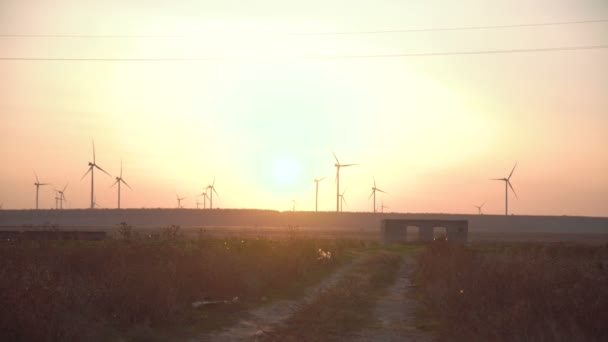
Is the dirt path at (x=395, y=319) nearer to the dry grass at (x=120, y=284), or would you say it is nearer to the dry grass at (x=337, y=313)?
the dry grass at (x=337, y=313)

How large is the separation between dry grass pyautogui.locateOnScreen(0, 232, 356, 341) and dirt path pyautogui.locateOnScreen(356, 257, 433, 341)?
3.78 meters

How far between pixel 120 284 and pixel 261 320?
3.58 m

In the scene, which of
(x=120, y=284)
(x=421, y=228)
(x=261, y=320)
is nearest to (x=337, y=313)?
(x=261, y=320)

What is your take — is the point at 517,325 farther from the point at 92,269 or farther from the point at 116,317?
the point at 92,269

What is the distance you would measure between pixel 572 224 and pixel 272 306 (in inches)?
7672

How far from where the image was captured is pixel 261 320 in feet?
58.2

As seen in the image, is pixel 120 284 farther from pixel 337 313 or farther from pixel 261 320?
pixel 337 313

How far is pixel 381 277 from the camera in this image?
31.4 metres

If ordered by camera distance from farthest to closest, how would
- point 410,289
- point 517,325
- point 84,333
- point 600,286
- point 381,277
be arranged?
point 381,277 → point 410,289 → point 600,286 → point 517,325 → point 84,333

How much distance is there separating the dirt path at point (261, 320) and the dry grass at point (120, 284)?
0.91 m

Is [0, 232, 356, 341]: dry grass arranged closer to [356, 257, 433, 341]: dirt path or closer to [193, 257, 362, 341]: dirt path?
[193, 257, 362, 341]: dirt path

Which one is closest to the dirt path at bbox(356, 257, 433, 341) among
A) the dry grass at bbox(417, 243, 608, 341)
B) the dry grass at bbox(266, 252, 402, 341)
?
the dry grass at bbox(266, 252, 402, 341)

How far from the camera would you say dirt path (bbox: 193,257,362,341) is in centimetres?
1510

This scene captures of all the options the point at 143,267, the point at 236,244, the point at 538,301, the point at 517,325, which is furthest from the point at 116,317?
the point at 236,244
